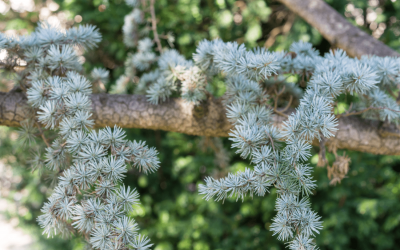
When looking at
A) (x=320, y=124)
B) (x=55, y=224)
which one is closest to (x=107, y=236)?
(x=55, y=224)

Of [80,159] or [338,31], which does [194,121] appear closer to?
[80,159]

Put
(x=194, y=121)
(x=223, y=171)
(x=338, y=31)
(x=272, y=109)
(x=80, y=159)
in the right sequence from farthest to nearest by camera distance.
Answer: (x=223, y=171) < (x=338, y=31) < (x=194, y=121) < (x=272, y=109) < (x=80, y=159)

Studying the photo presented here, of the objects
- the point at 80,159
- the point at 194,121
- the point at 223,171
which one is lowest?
the point at 223,171

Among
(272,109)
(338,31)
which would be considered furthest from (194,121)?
(338,31)

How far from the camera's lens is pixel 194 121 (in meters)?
0.89

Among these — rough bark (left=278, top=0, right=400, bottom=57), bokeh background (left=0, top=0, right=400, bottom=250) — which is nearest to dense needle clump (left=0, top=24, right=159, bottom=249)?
bokeh background (left=0, top=0, right=400, bottom=250)

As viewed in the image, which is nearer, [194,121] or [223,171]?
[194,121]

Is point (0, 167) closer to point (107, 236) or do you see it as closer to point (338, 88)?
point (107, 236)

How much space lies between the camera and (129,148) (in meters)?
0.59

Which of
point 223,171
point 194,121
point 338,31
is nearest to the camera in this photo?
point 194,121

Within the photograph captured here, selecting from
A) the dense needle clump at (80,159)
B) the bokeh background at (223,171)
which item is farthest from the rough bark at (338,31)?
Answer: the dense needle clump at (80,159)

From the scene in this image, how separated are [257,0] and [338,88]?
1.04m

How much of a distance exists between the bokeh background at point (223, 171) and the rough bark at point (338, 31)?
0.23 meters

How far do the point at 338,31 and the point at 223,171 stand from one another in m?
0.80
